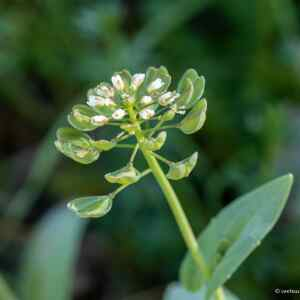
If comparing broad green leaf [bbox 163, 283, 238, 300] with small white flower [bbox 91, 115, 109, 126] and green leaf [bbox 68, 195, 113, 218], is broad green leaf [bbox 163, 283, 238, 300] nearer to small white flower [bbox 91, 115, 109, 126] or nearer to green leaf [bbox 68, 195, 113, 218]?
green leaf [bbox 68, 195, 113, 218]

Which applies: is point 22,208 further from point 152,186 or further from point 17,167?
point 152,186

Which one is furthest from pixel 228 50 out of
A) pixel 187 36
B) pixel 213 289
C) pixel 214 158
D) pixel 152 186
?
pixel 213 289

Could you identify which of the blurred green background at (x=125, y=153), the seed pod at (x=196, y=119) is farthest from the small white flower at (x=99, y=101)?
the blurred green background at (x=125, y=153)

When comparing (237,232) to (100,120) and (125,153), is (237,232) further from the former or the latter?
(125,153)

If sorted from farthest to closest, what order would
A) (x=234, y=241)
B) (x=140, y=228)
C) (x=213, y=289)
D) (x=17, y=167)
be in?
(x=17, y=167)
(x=140, y=228)
(x=234, y=241)
(x=213, y=289)

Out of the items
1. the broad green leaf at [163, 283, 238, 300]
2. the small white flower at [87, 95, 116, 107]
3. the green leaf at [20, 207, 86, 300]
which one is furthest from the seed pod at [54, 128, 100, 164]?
the green leaf at [20, 207, 86, 300]

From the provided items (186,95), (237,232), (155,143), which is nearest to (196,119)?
(186,95)

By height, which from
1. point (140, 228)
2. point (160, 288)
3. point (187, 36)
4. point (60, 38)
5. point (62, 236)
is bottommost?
point (160, 288)
